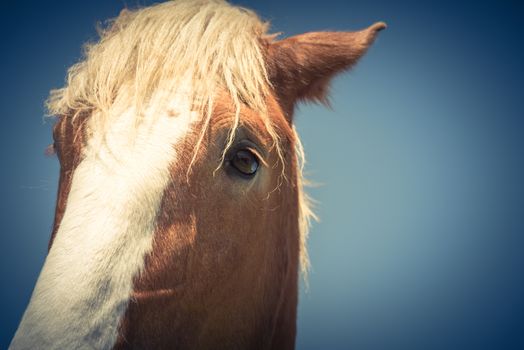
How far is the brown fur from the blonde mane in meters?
0.09

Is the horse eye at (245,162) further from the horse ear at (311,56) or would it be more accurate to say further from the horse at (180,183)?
the horse ear at (311,56)

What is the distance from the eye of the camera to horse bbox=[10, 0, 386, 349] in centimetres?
111

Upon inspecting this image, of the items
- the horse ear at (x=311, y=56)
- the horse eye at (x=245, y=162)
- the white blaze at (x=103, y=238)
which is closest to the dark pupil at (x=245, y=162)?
the horse eye at (x=245, y=162)

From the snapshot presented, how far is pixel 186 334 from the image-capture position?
138 cm

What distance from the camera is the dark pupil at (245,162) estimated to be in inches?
61.2

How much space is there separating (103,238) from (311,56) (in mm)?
1394

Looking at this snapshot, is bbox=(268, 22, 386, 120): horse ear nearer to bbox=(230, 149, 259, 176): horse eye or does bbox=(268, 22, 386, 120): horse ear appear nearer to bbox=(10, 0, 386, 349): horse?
bbox=(10, 0, 386, 349): horse

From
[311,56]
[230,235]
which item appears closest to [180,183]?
[230,235]

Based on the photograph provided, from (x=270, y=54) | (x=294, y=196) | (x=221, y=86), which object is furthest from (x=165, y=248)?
(x=270, y=54)

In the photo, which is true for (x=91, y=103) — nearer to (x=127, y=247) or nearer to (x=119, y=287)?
(x=127, y=247)

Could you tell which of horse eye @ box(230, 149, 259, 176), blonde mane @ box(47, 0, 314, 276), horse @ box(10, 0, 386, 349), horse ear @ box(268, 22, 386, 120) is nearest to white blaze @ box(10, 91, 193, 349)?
horse @ box(10, 0, 386, 349)

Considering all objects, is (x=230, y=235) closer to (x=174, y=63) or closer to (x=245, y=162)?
(x=245, y=162)

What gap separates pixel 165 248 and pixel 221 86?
0.79 meters

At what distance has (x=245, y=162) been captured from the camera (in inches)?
62.4
